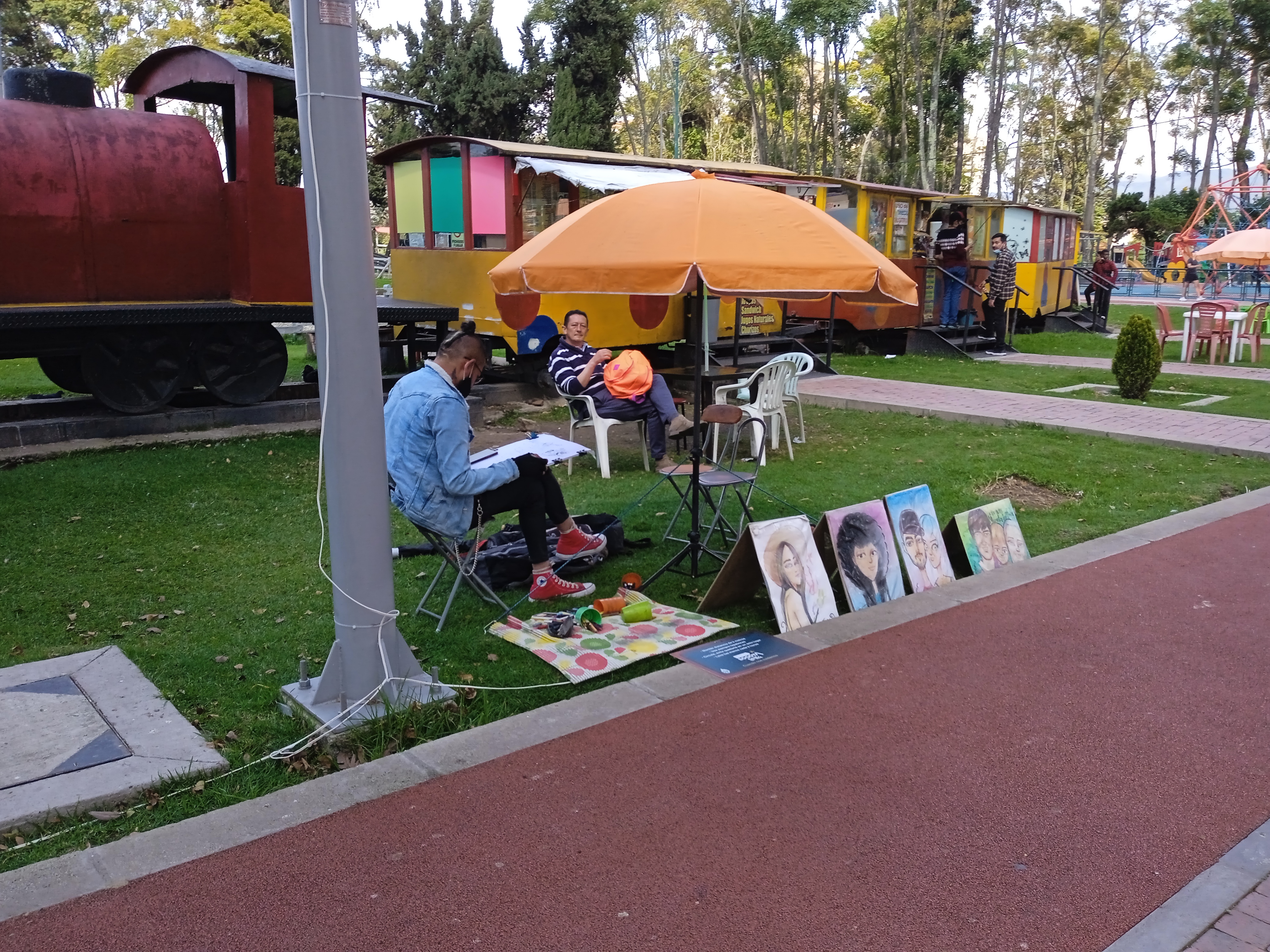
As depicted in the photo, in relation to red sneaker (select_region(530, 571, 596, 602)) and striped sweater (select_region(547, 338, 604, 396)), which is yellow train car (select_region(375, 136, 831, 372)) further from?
red sneaker (select_region(530, 571, 596, 602))

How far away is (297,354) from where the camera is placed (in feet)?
52.4

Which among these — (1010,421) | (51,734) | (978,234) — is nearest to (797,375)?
(1010,421)

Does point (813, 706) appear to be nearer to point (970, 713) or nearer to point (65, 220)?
point (970, 713)

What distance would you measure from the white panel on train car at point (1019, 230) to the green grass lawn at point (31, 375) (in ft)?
45.2

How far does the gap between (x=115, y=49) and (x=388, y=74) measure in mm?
11630

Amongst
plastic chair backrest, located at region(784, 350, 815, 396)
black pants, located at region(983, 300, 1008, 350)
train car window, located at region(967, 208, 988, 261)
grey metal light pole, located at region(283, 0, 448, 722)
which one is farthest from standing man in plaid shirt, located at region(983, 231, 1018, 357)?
grey metal light pole, located at region(283, 0, 448, 722)

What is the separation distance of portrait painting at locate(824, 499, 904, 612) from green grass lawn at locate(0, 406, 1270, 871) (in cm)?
46

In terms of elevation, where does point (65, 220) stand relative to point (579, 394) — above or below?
above

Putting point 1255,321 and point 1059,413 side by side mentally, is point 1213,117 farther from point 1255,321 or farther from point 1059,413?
point 1059,413

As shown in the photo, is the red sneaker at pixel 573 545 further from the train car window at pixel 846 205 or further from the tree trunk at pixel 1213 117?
the tree trunk at pixel 1213 117

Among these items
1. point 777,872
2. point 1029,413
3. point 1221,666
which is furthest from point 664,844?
point 1029,413

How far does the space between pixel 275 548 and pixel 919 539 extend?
3652 millimetres

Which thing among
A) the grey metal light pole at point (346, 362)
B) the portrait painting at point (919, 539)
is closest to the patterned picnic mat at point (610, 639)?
the grey metal light pole at point (346, 362)

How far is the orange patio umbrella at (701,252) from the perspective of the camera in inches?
183
